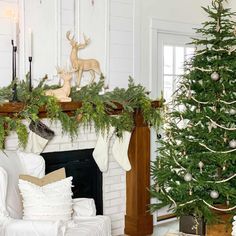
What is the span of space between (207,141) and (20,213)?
1.65 meters

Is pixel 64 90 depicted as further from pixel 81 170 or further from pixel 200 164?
pixel 200 164

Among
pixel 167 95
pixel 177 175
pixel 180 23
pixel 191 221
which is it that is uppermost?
pixel 180 23

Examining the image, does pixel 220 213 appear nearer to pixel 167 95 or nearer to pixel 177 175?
pixel 177 175

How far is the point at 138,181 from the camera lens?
179 inches

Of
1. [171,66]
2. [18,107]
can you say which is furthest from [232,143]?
[171,66]

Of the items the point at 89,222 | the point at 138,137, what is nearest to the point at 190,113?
the point at 138,137

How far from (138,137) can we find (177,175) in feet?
2.69

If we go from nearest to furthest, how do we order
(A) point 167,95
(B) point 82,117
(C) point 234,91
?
(C) point 234,91 < (B) point 82,117 < (A) point 167,95

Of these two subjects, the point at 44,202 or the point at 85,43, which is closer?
the point at 44,202

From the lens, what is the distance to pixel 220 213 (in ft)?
12.4

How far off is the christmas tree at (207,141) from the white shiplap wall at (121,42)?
95 centimetres

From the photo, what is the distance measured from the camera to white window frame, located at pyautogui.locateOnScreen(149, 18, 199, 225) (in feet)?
16.3

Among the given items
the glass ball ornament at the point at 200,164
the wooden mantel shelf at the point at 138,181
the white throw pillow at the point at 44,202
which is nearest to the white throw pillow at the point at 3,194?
the white throw pillow at the point at 44,202

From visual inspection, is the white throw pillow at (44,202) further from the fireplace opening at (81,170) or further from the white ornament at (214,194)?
the white ornament at (214,194)
